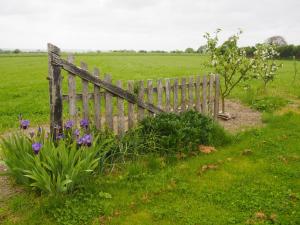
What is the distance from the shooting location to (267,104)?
11664 millimetres

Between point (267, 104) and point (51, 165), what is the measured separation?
8762 mm

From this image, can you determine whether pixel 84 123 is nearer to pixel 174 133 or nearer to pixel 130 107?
pixel 130 107

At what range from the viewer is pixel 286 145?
7.53 m

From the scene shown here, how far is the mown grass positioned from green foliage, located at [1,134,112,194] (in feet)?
0.61

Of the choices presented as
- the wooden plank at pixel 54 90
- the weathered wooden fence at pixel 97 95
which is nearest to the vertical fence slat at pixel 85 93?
the weathered wooden fence at pixel 97 95

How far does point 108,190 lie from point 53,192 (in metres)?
0.84

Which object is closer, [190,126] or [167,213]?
[167,213]

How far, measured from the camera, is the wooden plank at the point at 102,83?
595 centimetres

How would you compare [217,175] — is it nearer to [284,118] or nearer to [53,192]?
[53,192]

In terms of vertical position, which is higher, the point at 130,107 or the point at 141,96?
the point at 141,96

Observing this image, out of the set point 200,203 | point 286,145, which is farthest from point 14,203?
point 286,145

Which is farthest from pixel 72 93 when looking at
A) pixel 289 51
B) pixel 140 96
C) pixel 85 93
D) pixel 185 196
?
pixel 289 51

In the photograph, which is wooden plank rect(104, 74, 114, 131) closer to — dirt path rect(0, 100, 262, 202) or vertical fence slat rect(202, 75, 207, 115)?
dirt path rect(0, 100, 262, 202)

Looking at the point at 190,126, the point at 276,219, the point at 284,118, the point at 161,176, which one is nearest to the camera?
the point at 276,219
